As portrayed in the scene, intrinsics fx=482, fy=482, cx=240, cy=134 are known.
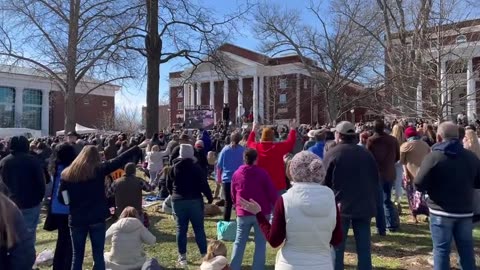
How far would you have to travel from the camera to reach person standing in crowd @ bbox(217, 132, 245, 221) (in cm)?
841

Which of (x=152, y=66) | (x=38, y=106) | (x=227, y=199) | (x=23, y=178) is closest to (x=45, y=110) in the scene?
(x=38, y=106)

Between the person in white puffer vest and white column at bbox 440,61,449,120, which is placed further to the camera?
white column at bbox 440,61,449,120

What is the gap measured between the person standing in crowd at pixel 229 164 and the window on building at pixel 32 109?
69.5m

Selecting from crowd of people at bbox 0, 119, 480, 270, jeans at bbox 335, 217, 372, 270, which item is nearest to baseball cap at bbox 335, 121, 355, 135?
crowd of people at bbox 0, 119, 480, 270

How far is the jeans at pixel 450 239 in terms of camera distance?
4758 mm

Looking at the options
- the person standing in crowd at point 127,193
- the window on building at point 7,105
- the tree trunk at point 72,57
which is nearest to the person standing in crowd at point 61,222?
the person standing in crowd at point 127,193

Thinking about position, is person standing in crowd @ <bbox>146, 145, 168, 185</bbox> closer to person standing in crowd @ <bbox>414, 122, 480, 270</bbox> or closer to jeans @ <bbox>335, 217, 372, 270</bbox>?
jeans @ <bbox>335, 217, 372, 270</bbox>

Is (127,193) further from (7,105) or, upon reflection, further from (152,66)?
(7,105)

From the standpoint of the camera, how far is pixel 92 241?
5434mm

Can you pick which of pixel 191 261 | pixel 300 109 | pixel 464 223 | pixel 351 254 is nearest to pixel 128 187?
pixel 191 261

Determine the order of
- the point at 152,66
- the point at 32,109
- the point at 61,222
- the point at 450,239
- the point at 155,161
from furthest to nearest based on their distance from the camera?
the point at 32,109, the point at 152,66, the point at 155,161, the point at 61,222, the point at 450,239

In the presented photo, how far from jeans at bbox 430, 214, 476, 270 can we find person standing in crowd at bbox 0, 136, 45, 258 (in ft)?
15.4

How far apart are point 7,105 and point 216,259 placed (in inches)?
2889

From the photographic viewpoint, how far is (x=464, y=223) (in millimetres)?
4750
